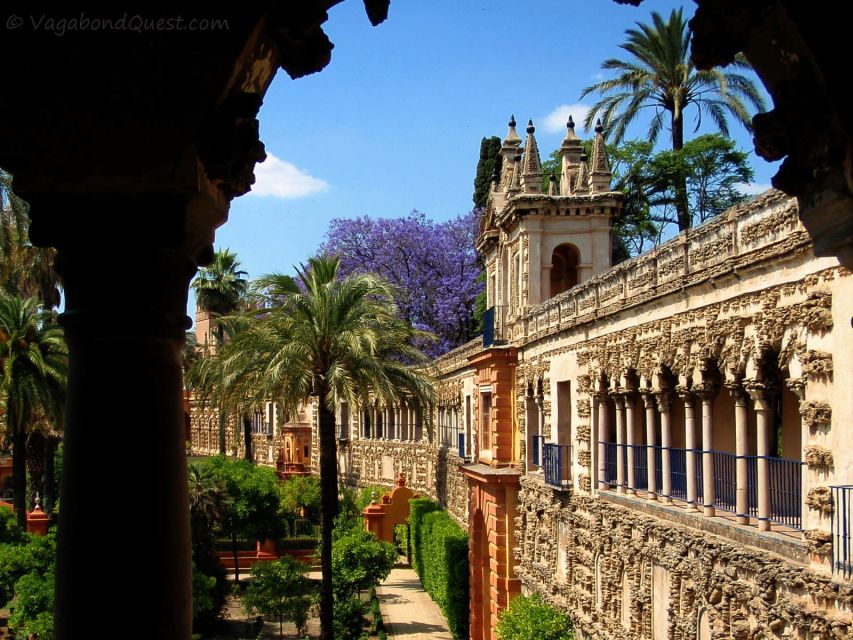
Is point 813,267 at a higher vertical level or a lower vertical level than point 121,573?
higher

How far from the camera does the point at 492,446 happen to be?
91.8 feet

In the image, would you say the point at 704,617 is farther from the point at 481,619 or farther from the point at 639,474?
the point at 481,619

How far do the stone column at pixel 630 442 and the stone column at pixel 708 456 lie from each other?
129 inches

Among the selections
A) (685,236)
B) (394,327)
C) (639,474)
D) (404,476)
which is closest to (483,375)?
(394,327)

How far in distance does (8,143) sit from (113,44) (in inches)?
19.2

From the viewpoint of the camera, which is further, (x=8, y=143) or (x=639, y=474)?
(x=639, y=474)

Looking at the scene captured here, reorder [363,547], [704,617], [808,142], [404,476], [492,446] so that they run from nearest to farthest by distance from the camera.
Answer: [808,142]
[704,617]
[492,446]
[363,547]
[404,476]

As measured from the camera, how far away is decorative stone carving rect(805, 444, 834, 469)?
34.8ft

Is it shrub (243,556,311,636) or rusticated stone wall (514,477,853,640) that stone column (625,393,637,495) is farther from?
shrub (243,556,311,636)

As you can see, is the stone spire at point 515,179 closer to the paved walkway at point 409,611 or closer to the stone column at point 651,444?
the stone column at point 651,444

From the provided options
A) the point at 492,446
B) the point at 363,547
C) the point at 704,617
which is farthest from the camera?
the point at 363,547

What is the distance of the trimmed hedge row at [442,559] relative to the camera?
30656mm

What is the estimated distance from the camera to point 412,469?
45.6 meters

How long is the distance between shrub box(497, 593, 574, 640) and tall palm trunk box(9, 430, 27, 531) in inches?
603
